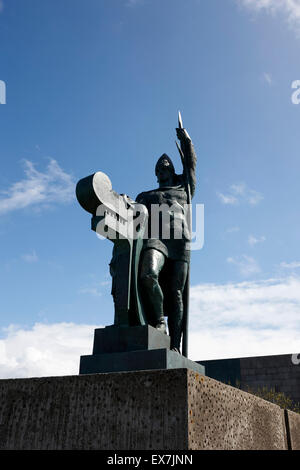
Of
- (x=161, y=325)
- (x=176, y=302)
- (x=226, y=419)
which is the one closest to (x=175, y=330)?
(x=176, y=302)

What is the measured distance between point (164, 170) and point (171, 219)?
33.2 inches

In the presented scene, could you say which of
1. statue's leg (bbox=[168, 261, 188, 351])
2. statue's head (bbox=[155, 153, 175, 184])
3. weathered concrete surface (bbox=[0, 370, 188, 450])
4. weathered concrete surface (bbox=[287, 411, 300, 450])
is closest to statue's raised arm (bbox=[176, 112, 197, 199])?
statue's head (bbox=[155, 153, 175, 184])

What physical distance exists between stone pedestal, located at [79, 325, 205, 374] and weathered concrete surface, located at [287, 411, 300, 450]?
158 cm

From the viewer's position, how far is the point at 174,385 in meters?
2.25

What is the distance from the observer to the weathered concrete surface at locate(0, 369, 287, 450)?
7.23 ft

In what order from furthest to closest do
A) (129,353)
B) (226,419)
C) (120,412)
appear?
(129,353), (226,419), (120,412)

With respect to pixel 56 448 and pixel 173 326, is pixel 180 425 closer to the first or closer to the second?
pixel 56 448

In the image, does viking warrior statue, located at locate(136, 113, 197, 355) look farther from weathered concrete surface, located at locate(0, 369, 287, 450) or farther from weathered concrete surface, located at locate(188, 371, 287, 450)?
weathered concrete surface, located at locate(0, 369, 287, 450)

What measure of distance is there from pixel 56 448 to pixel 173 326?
71.1 inches

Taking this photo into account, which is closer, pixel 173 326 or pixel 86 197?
pixel 86 197

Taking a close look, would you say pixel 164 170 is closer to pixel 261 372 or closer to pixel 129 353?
pixel 129 353

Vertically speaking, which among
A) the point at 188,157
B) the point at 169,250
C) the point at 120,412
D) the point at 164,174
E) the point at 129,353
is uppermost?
the point at 188,157

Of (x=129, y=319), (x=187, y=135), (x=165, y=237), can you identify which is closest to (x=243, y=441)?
(x=129, y=319)

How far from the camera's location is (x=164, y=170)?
4.79 m
